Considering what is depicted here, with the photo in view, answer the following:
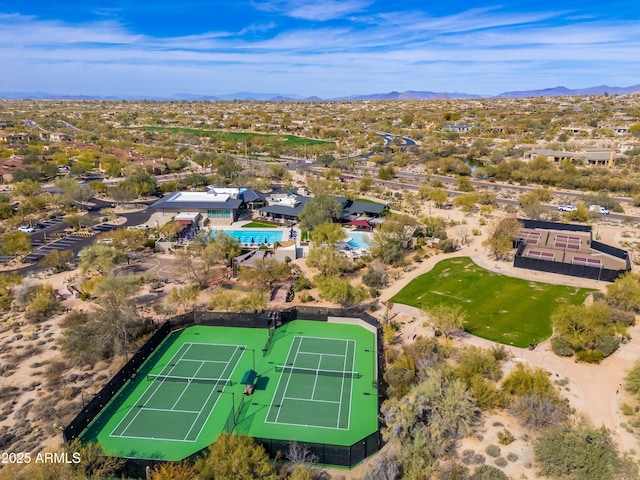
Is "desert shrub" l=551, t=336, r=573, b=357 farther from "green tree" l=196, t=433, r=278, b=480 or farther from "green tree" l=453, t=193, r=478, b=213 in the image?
"green tree" l=453, t=193, r=478, b=213

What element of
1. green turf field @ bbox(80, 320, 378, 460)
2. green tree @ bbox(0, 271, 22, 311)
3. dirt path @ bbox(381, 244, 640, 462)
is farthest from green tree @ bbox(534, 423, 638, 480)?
green tree @ bbox(0, 271, 22, 311)

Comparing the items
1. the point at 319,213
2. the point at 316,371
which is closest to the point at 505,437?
the point at 316,371

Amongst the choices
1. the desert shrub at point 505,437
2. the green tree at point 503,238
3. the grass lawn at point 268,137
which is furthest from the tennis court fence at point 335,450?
the grass lawn at point 268,137

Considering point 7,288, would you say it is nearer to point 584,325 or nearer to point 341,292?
point 341,292

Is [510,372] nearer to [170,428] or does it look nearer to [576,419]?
[576,419]

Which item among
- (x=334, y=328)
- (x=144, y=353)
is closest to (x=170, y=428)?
(x=144, y=353)
